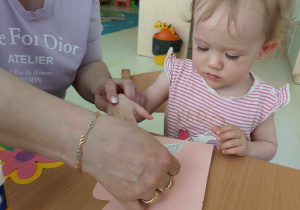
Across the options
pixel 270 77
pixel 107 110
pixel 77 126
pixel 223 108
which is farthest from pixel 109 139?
pixel 270 77

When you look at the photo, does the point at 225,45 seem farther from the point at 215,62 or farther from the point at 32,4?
the point at 32,4

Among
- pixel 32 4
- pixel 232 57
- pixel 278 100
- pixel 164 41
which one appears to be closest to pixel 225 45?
pixel 232 57

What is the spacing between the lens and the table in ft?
1.47

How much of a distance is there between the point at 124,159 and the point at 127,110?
27 centimetres

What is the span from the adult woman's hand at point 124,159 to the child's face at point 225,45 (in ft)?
1.18

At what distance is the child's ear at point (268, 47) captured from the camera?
705 mm

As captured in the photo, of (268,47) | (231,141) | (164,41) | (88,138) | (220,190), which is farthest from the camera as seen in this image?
(164,41)

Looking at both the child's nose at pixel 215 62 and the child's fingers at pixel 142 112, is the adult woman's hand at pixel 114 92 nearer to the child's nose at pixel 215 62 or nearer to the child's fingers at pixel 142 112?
the child's fingers at pixel 142 112

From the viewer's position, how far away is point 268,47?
28.6 inches

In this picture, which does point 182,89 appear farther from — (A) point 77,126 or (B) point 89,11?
(A) point 77,126

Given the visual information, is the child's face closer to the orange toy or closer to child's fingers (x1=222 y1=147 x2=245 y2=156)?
child's fingers (x1=222 y1=147 x2=245 y2=156)

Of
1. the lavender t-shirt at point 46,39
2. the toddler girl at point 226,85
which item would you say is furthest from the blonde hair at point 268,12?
the lavender t-shirt at point 46,39

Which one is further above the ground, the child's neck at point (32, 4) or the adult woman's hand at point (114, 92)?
the child's neck at point (32, 4)

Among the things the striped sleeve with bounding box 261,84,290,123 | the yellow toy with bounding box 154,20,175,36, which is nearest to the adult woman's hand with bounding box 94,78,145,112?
the striped sleeve with bounding box 261,84,290,123
